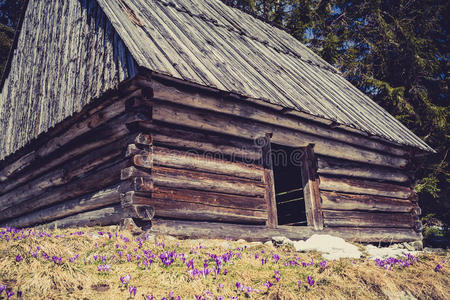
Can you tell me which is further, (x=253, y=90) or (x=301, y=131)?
(x=301, y=131)

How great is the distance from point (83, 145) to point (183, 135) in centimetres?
213

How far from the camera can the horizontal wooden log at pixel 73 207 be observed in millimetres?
6266

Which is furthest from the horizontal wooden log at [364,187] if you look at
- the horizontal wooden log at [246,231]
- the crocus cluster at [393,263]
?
the crocus cluster at [393,263]

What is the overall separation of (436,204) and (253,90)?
12647mm

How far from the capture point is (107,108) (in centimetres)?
662

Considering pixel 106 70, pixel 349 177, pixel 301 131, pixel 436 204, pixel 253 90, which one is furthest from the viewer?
pixel 436 204

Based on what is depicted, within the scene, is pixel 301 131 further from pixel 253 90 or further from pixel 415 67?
pixel 415 67

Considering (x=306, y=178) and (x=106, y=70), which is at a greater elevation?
(x=106, y=70)

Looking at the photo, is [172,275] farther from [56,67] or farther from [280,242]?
[56,67]

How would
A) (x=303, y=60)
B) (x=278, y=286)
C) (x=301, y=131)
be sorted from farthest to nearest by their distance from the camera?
(x=303, y=60)
(x=301, y=131)
(x=278, y=286)

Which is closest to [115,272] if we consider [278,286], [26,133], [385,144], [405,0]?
[278,286]

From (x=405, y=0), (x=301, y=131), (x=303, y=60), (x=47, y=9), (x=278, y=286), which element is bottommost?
(x=278, y=286)

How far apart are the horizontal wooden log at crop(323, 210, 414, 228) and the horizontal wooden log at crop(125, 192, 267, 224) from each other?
6.87 feet

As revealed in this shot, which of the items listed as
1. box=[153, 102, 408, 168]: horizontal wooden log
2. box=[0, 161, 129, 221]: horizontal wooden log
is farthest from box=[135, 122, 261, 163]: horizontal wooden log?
box=[0, 161, 129, 221]: horizontal wooden log
